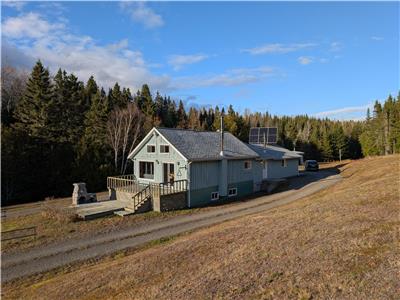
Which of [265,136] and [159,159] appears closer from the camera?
[159,159]

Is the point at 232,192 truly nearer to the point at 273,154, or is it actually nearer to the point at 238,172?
the point at 238,172

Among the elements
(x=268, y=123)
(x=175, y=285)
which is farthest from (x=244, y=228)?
(x=268, y=123)

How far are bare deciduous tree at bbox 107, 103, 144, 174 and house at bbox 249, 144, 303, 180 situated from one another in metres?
18.2

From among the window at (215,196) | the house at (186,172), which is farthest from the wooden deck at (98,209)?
the window at (215,196)

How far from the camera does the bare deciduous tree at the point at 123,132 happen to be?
134 feet

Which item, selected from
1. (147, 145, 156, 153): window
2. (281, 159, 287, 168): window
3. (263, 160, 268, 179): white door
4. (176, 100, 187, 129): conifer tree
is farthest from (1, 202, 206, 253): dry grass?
(176, 100, 187, 129): conifer tree

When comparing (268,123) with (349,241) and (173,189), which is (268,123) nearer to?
(173,189)

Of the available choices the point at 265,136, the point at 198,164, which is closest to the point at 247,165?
the point at 198,164

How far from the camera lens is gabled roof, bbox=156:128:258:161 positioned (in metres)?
23.4

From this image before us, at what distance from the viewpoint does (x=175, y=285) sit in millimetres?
7793

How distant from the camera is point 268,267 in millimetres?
7914

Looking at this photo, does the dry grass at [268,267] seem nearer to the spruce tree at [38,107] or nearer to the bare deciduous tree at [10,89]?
the spruce tree at [38,107]

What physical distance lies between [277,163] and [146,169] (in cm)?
1551

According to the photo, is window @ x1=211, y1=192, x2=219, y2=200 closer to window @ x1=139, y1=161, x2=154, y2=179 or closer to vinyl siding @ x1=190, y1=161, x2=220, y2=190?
vinyl siding @ x1=190, y1=161, x2=220, y2=190
